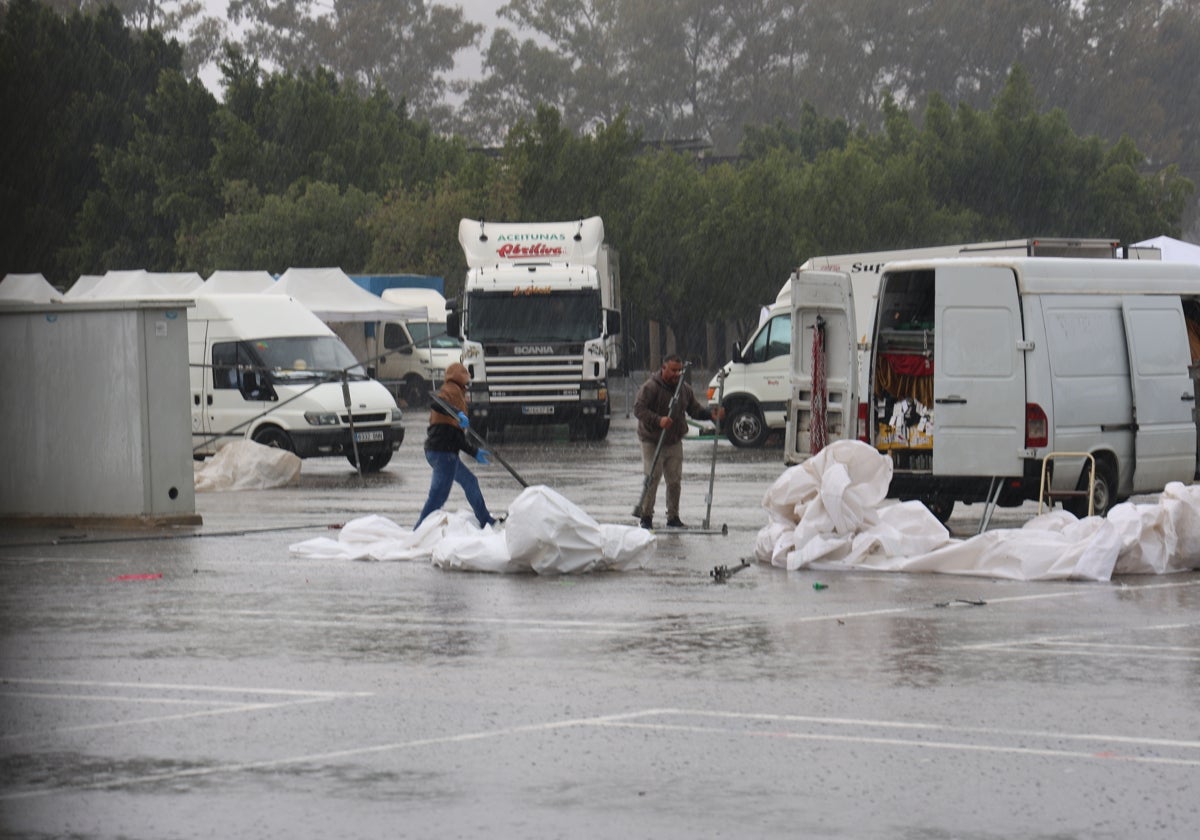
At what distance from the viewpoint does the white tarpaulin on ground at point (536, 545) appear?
14.1m

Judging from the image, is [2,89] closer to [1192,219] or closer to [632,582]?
[632,582]

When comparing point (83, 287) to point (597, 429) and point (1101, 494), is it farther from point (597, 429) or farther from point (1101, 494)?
point (1101, 494)

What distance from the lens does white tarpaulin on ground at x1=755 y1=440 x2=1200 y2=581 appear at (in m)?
13.9

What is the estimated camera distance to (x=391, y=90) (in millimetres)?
113812

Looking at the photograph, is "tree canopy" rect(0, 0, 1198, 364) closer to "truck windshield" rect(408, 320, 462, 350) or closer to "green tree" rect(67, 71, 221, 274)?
"green tree" rect(67, 71, 221, 274)

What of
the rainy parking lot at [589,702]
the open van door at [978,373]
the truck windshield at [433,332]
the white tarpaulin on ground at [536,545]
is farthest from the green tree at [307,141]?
the rainy parking lot at [589,702]

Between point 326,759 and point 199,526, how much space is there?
10.9 meters

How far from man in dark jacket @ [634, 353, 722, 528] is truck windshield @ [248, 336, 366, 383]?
342 inches

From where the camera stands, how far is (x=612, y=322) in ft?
111

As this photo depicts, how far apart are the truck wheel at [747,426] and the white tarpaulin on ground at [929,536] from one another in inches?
583

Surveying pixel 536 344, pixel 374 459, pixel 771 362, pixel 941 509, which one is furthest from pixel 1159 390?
pixel 536 344

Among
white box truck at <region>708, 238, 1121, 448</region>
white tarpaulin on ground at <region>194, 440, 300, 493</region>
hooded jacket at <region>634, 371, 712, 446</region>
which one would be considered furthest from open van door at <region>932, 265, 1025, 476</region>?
white box truck at <region>708, 238, 1121, 448</region>

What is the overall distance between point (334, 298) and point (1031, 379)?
91.4 ft

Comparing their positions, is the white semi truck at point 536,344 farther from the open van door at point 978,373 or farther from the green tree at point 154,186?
the green tree at point 154,186
